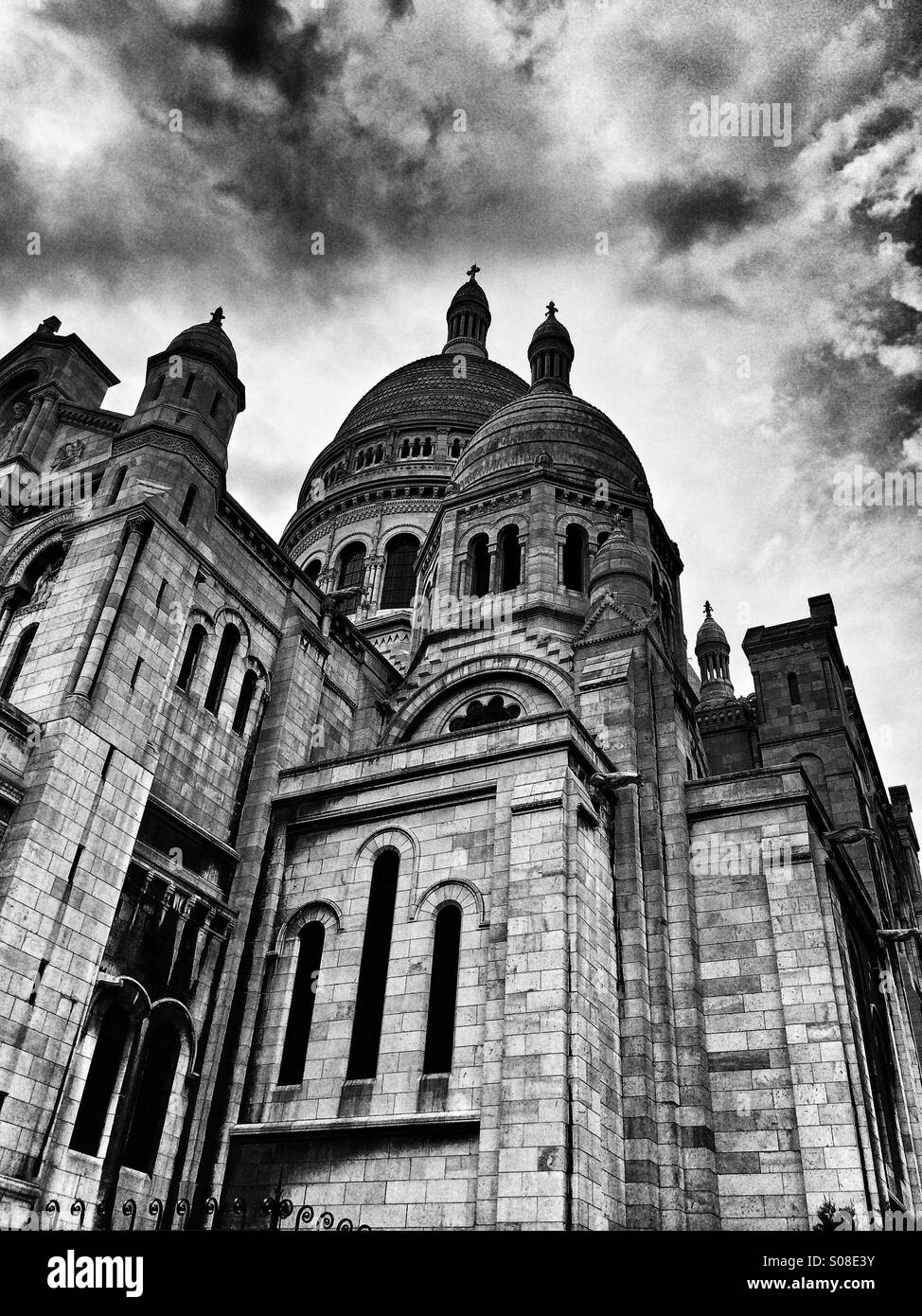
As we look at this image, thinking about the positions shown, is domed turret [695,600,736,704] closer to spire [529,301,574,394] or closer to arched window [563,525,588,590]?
spire [529,301,574,394]

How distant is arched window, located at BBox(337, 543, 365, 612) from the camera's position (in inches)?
1861

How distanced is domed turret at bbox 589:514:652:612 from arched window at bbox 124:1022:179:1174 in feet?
49.5

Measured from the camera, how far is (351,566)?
4828 centimetres

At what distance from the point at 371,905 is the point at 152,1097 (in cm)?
534

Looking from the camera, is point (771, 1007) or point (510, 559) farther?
point (510, 559)

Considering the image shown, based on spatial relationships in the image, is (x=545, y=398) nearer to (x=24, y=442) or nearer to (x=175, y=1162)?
(x=24, y=442)

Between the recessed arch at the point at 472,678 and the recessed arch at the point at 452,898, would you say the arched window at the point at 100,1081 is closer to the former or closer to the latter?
the recessed arch at the point at 452,898

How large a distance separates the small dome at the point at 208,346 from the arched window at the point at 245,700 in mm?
8090

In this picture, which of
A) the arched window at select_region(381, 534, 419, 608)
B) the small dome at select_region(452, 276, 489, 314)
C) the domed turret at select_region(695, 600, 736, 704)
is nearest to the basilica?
the arched window at select_region(381, 534, 419, 608)

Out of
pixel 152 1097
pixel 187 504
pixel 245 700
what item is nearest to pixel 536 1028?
pixel 152 1097

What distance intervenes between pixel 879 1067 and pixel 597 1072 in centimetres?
996

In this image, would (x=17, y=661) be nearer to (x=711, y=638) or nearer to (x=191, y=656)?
(x=191, y=656)

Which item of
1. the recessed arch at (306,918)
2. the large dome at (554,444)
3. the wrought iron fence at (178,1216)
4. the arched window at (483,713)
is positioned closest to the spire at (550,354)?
the large dome at (554,444)

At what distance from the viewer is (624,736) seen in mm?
23609
